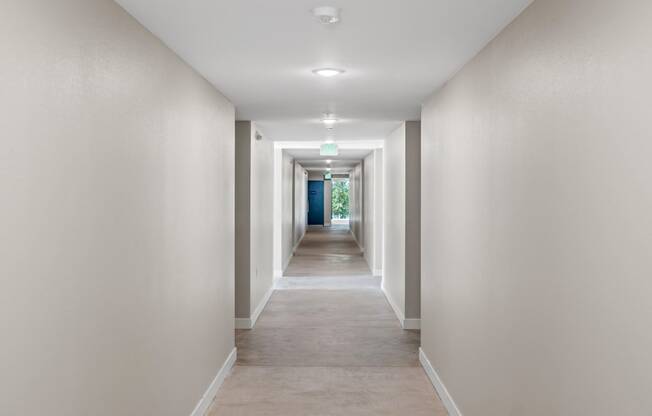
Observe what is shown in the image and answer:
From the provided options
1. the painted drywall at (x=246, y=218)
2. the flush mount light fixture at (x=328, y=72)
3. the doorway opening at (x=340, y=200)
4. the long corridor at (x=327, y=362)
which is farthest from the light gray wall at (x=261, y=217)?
the doorway opening at (x=340, y=200)

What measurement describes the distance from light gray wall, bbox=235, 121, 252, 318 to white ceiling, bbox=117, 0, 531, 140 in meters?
1.43

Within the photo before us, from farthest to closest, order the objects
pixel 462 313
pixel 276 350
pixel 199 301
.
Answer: pixel 276 350
pixel 199 301
pixel 462 313

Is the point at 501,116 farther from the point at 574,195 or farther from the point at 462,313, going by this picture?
the point at 462,313

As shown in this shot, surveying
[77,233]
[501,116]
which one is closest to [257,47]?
[501,116]

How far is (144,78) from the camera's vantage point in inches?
114

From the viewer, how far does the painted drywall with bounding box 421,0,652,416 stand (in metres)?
1.68

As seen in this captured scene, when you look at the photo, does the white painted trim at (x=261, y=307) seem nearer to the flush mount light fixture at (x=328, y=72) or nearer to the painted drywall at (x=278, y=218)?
the painted drywall at (x=278, y=218)

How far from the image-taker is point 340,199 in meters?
31.0

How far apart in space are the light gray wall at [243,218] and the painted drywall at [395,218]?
189 cm

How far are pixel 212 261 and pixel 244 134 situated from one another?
260 cm

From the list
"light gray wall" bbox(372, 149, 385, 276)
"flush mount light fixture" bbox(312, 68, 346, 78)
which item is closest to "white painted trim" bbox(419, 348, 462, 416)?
"flush mount light fixture" bbox(312, 68, 346, 78)

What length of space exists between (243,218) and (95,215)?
4451 millimetres

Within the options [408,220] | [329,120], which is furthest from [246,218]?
[408,220]

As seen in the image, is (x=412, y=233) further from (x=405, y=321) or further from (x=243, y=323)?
(x=243, y=323)
